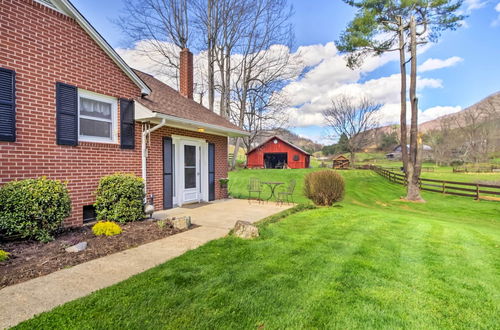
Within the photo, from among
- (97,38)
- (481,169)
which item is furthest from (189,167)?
(481,169)

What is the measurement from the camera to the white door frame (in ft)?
26.3

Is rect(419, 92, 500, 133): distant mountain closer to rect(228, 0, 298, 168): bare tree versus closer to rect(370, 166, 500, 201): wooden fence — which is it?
rect(370, 166, 500, 201): wooden fence

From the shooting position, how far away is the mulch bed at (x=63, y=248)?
3.20 m

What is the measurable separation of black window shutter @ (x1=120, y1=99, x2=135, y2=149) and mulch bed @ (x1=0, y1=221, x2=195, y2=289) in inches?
84.9

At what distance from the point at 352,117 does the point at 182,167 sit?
34.4 metres

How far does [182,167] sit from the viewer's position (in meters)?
8.22

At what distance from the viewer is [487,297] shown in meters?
2.84

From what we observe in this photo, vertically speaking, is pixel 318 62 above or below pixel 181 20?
below

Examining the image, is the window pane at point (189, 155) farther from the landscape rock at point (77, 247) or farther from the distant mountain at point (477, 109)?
the distant mountain at point (477, 109)

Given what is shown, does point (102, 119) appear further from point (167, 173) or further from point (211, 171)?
point (211, 171)

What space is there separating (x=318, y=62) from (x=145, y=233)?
2164 cm

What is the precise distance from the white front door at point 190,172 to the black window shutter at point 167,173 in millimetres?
544

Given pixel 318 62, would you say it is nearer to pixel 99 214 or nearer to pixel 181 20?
pixel 181 20

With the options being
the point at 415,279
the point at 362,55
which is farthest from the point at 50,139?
the point at 362,55
